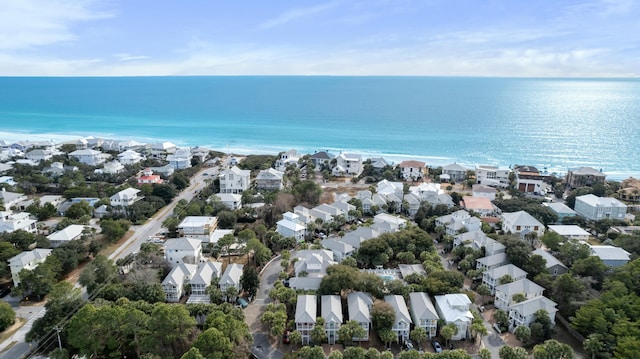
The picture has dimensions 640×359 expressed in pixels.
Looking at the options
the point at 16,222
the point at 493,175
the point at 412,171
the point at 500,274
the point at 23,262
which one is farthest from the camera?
the point at 412,171

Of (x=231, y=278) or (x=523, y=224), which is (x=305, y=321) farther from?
(x=523, y=224)

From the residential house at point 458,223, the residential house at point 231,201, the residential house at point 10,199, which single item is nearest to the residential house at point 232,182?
the residential house at point 231,201

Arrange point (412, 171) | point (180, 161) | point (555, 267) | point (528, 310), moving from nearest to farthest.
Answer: point (528, 310), point (555, 267), point (412, 171), point (180, 161)

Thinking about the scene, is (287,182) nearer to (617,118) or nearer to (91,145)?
(91,145)

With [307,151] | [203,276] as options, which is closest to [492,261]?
[203,276]

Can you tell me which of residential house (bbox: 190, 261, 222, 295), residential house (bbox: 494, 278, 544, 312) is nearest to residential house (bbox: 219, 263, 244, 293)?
residential house (bbox: 190, 261, 222, 295)

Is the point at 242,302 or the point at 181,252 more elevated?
the point at 181,252

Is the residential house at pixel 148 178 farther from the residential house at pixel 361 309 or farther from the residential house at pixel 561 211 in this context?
the residential house at pixel 561 211

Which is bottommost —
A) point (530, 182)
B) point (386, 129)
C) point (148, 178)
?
point (148, 178)

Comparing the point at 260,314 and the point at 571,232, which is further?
the point at 571,232
